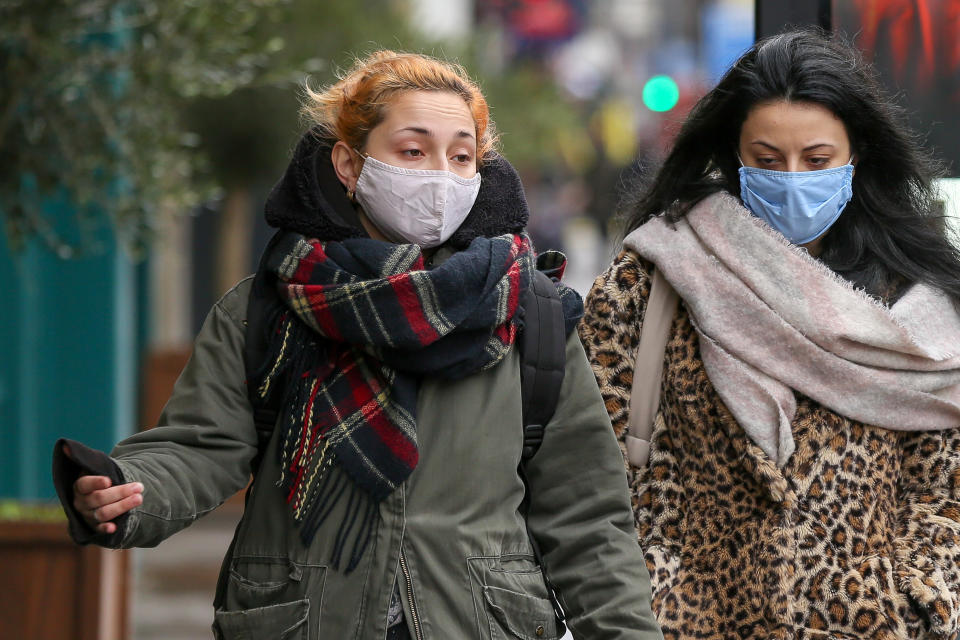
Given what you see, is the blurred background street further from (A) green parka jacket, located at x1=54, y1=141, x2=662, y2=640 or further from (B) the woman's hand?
(B) the woman's hand

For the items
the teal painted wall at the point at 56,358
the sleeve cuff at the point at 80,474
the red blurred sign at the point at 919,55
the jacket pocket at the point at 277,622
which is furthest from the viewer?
the teal painted wall at the point at 56,358

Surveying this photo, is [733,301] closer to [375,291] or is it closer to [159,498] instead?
[375,291]

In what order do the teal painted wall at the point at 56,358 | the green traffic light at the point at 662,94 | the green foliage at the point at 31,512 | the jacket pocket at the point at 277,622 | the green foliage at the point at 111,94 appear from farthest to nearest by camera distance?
the green traffic light at the point at 662,94
the teal painted wall at the point at 56,358
the green foliage at the point at 31,512
the green foliage at the point at 111,94
the jacket pocket at the point at 277,622

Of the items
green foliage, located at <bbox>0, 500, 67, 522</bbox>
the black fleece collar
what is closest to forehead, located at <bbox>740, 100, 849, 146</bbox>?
the black fleece collar

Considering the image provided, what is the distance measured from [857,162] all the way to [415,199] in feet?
3.80

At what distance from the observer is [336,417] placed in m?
2.73

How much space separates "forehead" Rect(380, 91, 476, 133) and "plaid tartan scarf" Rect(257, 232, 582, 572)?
25 centimetres

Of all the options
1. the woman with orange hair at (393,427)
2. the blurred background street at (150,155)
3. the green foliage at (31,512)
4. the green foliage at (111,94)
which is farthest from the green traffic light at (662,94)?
the woman with orange hair at (393,427)

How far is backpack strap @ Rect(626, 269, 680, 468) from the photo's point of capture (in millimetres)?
3217

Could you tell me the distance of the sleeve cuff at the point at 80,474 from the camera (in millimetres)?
2361

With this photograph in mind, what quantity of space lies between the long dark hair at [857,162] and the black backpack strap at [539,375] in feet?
2.18

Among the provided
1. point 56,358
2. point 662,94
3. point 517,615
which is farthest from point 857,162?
point 662,94

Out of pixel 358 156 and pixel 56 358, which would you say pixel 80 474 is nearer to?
pixel 358 156

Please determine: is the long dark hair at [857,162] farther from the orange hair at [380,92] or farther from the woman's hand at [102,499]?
the woman's hand at [102,499]
